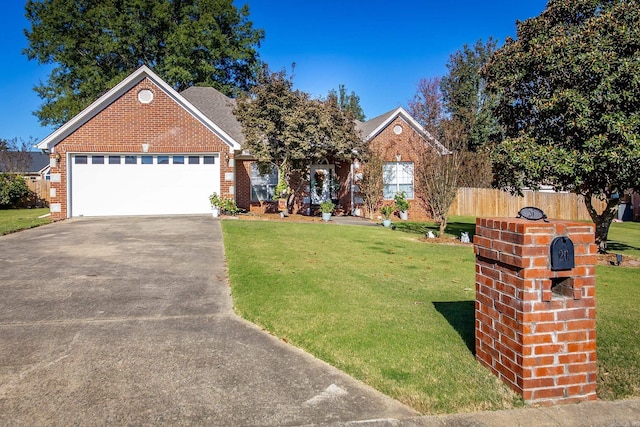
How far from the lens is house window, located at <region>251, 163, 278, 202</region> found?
19875mm

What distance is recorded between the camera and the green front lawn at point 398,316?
11.1 ft

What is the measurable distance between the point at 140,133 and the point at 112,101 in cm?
153

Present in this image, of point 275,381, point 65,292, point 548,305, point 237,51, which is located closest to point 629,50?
point 548,305

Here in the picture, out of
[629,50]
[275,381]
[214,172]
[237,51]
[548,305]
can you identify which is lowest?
[275,381]

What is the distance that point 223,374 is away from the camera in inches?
139

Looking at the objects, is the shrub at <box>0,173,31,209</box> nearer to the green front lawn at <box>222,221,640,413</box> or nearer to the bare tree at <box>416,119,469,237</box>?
the green front lawn at <box>222,221,640,413</box>

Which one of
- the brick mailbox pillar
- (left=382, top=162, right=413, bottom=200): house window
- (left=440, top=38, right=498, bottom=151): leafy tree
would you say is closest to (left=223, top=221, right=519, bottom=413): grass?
the brick mailbox pillar

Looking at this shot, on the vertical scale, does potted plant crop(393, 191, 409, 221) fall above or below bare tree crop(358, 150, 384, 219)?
below

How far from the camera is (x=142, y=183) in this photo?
55.9 ft

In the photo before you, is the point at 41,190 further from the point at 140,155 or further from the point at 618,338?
the point at 618,338

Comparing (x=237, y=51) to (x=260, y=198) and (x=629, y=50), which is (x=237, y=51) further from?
(x=629, y=50)

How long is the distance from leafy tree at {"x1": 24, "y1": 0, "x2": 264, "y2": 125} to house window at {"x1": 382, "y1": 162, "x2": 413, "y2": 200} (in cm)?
1724

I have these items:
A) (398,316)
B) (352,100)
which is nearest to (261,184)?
(398,316)

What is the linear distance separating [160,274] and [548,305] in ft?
19.4
